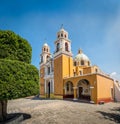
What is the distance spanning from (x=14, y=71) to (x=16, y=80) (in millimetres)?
493

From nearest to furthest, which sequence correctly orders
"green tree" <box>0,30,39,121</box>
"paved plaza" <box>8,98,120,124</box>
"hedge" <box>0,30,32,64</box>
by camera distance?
1. "green tree" <box>0,30,39,121</box>
2. "hedge" <box>0,30,32,64</box>
3. "paved plaza" <box>8,98,120,124</box>

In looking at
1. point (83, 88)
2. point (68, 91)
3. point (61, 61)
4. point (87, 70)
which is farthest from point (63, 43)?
point (83, 88)

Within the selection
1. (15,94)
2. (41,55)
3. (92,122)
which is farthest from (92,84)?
(41,55)

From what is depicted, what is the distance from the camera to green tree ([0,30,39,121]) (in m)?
6.03

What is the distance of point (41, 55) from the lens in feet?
112

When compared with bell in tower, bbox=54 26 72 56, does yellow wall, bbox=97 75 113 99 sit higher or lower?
lower

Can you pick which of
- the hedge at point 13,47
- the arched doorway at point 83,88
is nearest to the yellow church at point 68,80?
the arched doorway at point 83,88

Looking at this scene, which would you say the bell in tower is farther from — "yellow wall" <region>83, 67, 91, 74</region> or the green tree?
the green tree

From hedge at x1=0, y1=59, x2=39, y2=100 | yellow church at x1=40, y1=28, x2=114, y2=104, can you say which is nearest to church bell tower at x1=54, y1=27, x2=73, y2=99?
yellow church at x1=40, y1=28, x2=114, y2=104

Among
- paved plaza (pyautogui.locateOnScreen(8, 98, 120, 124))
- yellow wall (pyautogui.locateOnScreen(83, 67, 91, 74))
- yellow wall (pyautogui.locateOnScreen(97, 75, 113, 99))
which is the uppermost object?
yellow wall (pyautogui.locateOnScreen(83, 67, 91, 74))

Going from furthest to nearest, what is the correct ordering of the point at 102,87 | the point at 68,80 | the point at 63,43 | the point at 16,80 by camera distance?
the point at 63,43
the point at 68,80
the point at 102,87
the point at 16,80

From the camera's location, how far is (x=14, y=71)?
6.57m

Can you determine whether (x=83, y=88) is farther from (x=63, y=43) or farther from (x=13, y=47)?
(x=13, y=47)

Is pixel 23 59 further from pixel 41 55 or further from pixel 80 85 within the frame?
pixel 41 55
